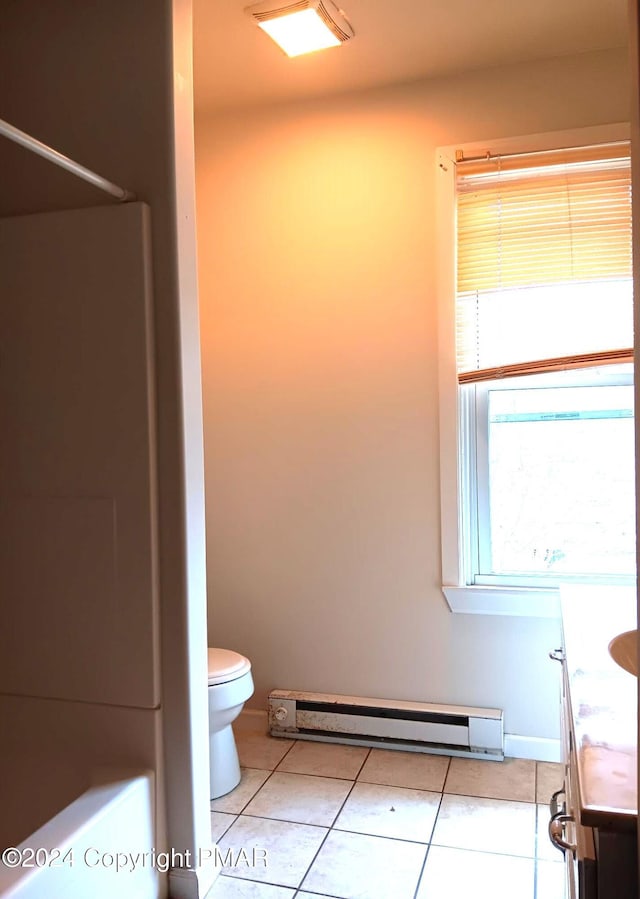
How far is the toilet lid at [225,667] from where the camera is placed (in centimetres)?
243

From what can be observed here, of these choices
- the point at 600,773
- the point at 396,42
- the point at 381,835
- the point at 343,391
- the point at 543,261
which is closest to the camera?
the point at 600,773

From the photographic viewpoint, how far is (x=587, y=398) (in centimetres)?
260

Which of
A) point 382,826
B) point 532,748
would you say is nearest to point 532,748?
point 532,748

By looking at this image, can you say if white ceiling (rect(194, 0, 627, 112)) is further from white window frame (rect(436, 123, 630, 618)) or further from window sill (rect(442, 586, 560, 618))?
window sill (rect(442, 586, 560, 618))

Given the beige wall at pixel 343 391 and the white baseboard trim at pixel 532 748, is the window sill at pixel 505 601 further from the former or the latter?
the white baseboard trim at pixel 532 748

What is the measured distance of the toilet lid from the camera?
2432 millimetres

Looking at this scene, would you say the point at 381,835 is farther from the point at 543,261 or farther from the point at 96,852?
the point at 543,261

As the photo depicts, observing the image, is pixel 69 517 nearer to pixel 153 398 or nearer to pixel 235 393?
Answer: pixel 153 398

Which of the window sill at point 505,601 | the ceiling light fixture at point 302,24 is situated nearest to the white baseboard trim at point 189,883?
the window sill at point 505,601

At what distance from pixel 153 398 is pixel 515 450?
1.44 meters

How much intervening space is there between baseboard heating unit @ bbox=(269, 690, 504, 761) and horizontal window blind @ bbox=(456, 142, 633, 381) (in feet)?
4.18

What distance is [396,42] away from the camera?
7.95 feet

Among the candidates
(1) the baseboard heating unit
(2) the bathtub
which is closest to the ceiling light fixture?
(2) the bathtub

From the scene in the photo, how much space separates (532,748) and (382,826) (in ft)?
2.39
